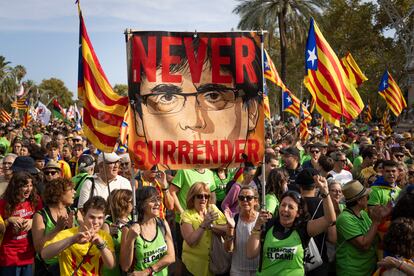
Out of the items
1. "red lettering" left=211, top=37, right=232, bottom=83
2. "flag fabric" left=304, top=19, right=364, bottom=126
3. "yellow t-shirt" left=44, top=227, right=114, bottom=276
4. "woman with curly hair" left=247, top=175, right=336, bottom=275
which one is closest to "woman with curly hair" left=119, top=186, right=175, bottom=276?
"yellow t-shirt" left=44, top=227, right=114, bottom=276

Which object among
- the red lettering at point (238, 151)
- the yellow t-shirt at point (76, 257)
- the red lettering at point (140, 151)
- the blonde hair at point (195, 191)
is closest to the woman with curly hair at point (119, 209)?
the yellow t-shirt at point (76, 257)

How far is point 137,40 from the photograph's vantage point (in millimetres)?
4703

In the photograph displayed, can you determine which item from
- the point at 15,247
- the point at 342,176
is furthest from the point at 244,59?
the point at 342,176

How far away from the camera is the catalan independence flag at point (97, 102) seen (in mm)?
5039

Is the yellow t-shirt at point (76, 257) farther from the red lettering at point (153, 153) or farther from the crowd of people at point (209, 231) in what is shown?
the red lettering at point (153, 153)

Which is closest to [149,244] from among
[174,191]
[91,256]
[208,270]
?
[91,256]

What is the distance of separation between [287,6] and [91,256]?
27347 mm

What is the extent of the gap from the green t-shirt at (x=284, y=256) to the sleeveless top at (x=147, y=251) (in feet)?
2.99

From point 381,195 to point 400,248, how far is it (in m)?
2.07

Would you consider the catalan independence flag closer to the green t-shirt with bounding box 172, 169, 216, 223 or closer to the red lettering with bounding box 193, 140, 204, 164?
the red lettering with bounding box 193, 140, 204, 164

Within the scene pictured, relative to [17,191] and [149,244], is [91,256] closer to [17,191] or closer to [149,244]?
[149,244]

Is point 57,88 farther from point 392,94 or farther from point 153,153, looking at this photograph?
point 153,153

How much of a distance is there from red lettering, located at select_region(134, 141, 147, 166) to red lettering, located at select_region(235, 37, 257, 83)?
3.37ft

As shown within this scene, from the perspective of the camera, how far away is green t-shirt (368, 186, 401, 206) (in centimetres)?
600
